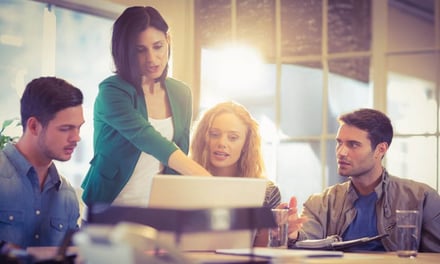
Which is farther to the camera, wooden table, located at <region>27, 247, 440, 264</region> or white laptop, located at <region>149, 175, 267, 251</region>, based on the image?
white laptop, located at <region>149, 175, 267, 251</region>

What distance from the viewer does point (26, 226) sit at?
2982mm

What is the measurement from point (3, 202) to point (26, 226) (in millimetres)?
124

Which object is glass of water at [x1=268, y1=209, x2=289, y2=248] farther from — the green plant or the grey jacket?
the green plant

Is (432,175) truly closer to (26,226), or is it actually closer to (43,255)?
(26,226)

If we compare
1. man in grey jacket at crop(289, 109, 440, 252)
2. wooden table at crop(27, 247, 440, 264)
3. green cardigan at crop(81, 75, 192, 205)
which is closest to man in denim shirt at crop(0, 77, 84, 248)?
wooden table at crop(27, 247, 440, 264)

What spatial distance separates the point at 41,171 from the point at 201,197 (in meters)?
0.94

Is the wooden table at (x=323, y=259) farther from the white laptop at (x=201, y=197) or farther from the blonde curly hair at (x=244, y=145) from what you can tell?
the blonde curly hair at (x=244, y=145)

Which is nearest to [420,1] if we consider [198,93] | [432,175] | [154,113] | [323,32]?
[323,32]

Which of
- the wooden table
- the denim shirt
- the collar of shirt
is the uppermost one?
the collar of shirt

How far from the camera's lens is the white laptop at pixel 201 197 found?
92.1 inches

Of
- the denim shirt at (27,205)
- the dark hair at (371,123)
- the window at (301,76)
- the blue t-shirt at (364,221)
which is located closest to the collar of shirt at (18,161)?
the denim shirt at (27,205)

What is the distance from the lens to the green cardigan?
155 inches

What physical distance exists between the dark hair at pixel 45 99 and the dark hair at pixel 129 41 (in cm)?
80

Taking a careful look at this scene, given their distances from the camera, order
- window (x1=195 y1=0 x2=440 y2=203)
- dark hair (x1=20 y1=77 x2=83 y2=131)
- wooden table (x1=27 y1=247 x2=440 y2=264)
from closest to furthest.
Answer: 1. wooden table (x1=27 y1=247 x2=440 y2=264)
2. dark hair (x1=20 y1=77 x2=83 y2=131)
3. window (x1=195 y1=0 x2=440 y2=203)
